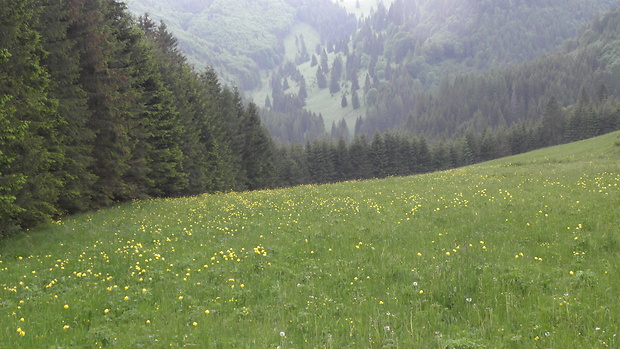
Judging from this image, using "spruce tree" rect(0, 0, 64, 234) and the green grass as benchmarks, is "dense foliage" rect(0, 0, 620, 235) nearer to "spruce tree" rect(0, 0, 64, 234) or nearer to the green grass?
"spruce tree" rect(0, 0, 64, 234)

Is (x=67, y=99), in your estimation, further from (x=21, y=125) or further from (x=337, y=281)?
(x=337, y=281)

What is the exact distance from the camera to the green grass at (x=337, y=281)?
19.6 ft

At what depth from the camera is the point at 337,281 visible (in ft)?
28.1

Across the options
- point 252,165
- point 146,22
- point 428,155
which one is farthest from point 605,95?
point 146,22

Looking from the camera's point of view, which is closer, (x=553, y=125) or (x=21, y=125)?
(x=21, y=125)

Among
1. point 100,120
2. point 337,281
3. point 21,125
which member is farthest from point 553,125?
point 21,125

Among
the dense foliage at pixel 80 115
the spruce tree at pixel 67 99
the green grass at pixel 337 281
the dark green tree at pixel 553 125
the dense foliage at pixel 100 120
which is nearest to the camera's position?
the green grass at pixel 337 281

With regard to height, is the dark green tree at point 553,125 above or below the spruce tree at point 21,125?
above

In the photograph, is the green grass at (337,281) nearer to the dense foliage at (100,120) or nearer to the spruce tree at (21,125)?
the spruce tree at (21,125)

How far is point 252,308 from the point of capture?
7.41 meters

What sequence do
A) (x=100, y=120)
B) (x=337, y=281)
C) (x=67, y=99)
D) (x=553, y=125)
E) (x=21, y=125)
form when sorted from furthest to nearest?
1. (x=553, y=125)
2. (x=100, y=120)
3. (x=67, y=99)
4. (x=21, y=125)
5. (x=337, y=281)

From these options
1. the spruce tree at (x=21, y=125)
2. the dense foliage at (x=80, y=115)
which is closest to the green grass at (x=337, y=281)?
the spruce tree at (x=21, y=125)

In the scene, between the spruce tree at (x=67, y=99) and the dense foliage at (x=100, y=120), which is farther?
the spruce tree at (x=67, y=99)

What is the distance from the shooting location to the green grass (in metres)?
5.96
